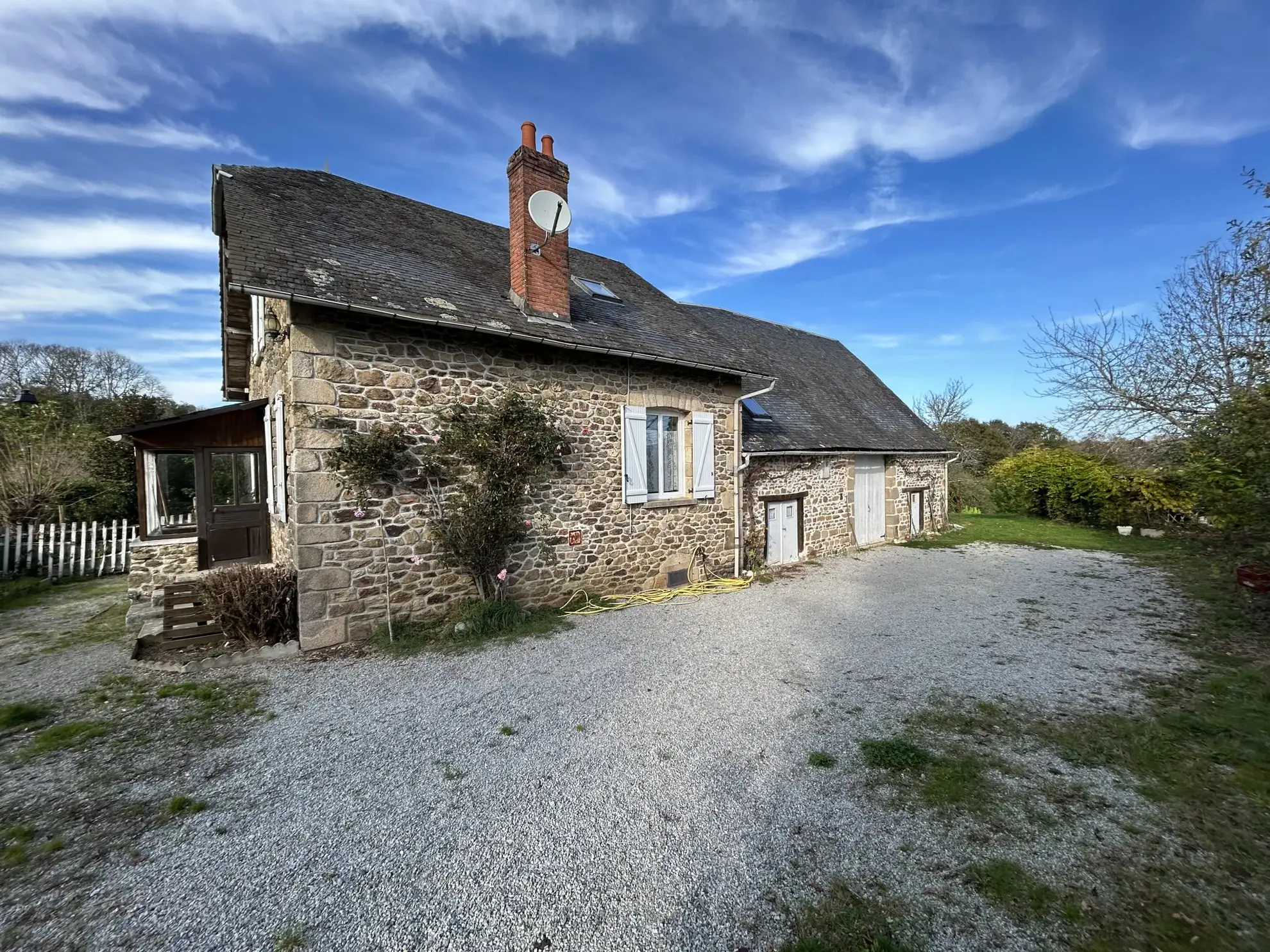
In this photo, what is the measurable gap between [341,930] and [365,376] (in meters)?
5.03

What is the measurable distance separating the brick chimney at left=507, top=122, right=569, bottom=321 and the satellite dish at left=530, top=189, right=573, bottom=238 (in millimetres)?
125

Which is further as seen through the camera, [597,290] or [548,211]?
[597,290]

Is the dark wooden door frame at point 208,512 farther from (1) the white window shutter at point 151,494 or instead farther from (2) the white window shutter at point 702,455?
(2) the white window shutter at point 702,455

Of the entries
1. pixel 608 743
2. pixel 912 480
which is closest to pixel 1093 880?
pixel 608 743

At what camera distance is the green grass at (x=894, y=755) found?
11.0 ft

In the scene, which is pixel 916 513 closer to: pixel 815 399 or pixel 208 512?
pixel 815 399

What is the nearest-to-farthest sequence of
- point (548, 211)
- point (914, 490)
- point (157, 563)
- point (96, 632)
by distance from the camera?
point (96, 632) < point (548, 211) < point (157, 563) < point (914, 490)

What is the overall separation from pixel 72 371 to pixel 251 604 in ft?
99.5

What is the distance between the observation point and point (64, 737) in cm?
376

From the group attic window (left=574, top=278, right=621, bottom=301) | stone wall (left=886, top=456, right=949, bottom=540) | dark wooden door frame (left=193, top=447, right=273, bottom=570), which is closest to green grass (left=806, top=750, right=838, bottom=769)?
attic window (left=574, top=278, right=621, bottom=301)

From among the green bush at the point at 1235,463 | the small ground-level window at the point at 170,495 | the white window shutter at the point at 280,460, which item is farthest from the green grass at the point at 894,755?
the small ground-level window at the point at 170,495

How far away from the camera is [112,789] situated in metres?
3.14

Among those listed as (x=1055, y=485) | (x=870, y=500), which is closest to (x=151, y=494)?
(x=870, y=500)

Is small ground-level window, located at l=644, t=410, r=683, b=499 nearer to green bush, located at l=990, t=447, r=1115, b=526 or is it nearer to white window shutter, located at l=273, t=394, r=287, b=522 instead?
white window shutter, located at l=273, t=394, r=287, b=522
